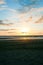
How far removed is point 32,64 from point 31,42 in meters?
5.21

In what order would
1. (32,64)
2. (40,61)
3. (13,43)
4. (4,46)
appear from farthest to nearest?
(13,43), (4,46), (40,61), (32,64)

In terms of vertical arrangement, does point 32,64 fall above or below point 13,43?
below

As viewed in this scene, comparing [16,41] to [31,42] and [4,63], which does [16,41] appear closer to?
[31,42]

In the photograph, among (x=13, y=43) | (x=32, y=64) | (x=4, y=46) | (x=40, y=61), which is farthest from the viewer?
(x=13, y=43)

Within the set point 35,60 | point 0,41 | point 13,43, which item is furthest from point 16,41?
point 35,60

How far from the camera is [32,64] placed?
4.95m

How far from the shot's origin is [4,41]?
9.83 m

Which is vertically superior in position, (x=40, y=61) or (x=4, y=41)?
(x=4, y=41)

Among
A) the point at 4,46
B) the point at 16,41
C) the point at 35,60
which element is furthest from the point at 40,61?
the point at 16,41

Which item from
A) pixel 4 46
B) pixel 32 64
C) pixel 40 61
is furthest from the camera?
pixel 4 46

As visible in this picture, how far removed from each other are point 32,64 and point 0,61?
40.5 inches

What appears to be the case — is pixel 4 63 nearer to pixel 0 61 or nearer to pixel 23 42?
pixel 0 61

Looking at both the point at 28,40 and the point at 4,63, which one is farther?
the point at 28,40

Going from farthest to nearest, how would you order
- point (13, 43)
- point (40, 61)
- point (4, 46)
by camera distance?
1. point (13, 43)
2. point (4, 46)
3. point (40, 61)
